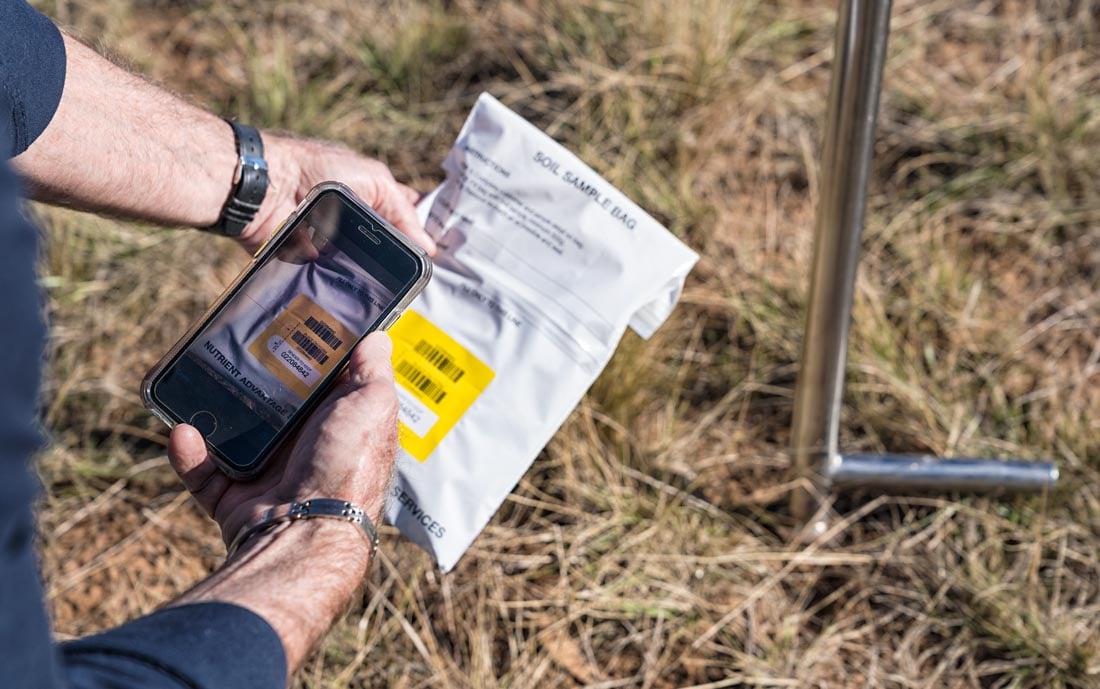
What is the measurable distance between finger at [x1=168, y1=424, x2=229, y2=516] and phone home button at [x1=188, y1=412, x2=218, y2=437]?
0.01 m

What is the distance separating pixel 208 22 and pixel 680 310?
3.99 feet

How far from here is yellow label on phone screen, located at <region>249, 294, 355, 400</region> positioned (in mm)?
1096

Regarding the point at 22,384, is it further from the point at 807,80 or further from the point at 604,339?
the point at 807,80

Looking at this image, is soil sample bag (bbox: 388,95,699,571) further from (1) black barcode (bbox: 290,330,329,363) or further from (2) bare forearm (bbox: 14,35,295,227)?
(2) bare forearm (bbox: 14,35,295,227)

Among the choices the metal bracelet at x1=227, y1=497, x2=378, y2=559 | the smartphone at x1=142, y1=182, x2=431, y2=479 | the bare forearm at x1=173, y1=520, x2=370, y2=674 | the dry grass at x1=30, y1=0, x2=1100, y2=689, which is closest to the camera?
the bare forearm at x1=173, y1=520, x2=370, y2=674

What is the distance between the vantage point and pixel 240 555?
961 millimetres

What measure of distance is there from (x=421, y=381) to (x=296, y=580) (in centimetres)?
34

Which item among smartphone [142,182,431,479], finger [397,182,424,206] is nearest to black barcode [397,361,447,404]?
smartphone [142,182,431,479]

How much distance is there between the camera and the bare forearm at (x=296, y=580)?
860 millimetres

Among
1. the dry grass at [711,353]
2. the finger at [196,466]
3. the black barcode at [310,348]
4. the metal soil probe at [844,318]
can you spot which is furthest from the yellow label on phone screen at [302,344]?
the metal soil probe at [844,318]

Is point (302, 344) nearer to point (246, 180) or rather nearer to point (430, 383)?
point (430, 383)

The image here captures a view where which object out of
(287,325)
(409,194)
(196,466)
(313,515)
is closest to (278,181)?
(409,194)

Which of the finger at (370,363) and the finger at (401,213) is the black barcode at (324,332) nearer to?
the finger at (370,363)

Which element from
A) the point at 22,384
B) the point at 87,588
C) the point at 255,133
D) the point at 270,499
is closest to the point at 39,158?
the point at 255,133
